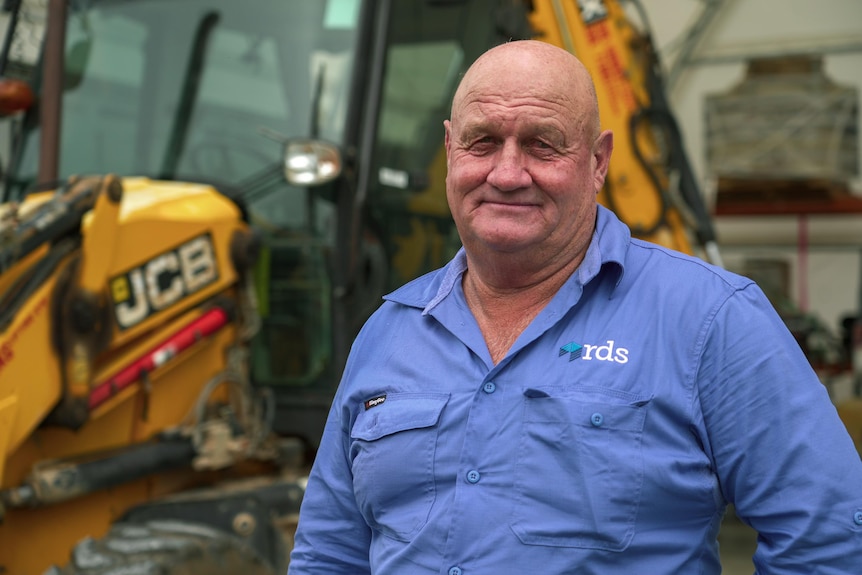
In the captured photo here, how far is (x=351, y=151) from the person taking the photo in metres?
4.04

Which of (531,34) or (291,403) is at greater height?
(531,34)

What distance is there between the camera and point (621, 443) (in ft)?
5.18

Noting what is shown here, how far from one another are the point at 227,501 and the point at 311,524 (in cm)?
179

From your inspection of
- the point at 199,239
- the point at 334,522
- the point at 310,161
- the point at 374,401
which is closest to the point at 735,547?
the point at 310,161

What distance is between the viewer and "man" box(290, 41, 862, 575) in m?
1.56

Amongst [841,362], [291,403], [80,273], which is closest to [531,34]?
[291,403]

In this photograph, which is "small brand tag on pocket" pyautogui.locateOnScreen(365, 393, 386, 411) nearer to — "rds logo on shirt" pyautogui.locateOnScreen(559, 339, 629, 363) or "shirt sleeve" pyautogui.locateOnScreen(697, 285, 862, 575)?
"rds logo on shirt" pyautogui.locateOnScreen(559, 339, 629, 363)

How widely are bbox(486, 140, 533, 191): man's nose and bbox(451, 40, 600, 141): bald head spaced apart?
3.4 inches

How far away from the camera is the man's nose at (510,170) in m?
1.73

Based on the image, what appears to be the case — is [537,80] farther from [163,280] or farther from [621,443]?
[163,280]

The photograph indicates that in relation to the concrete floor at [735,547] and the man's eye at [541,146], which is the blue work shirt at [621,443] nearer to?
the man's eye at [541,146]

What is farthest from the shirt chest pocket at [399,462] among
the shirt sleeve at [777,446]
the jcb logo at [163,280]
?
the jcb logo at [163,280]

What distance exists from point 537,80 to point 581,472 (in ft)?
2.02

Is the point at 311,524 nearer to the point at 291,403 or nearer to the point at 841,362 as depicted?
the point at 291,403
